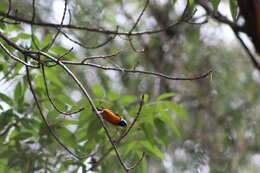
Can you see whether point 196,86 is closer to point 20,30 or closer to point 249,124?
point 249,124

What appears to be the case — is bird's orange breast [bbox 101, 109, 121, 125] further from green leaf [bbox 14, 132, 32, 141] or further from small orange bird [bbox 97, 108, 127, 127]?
green leaf [bbox 14, 132, 32, 141]

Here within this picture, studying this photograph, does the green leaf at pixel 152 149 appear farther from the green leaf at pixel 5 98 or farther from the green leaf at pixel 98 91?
the green leaf at pixel 5 98

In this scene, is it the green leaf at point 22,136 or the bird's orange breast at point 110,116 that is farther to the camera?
the green leaf at point 22,136

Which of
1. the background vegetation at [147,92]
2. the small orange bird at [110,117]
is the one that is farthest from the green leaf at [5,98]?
the small orange bird at [110,117]

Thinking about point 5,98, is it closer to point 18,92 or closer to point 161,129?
point 18,92

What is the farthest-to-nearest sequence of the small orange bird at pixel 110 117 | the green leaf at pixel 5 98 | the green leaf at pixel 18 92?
the green leaf at pixel 18 92, the green leaf at pixel 5 98, the small orange bird at pixel 110 117

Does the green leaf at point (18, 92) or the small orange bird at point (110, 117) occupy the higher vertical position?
the green leaf at point (18, 92)

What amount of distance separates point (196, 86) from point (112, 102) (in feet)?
6.48

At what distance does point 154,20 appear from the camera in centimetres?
369

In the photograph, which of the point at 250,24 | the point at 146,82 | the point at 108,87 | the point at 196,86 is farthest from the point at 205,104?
the point at 250,24

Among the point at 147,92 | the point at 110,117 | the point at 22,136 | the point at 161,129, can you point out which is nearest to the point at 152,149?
the point at 161,129

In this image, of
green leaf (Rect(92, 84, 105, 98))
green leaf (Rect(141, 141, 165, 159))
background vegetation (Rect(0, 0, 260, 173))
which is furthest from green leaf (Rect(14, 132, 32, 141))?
green leaf (Rect(141, 141, 165, 159))

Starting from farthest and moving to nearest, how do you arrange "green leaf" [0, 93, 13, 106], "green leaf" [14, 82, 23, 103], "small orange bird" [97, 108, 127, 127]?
"green leaf" [14, 82, 23, 103], "green leaf" [0, 93, 13, 106], "small orange bird" [97, 108, 127, 127]

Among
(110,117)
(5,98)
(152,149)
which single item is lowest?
(152,149)
